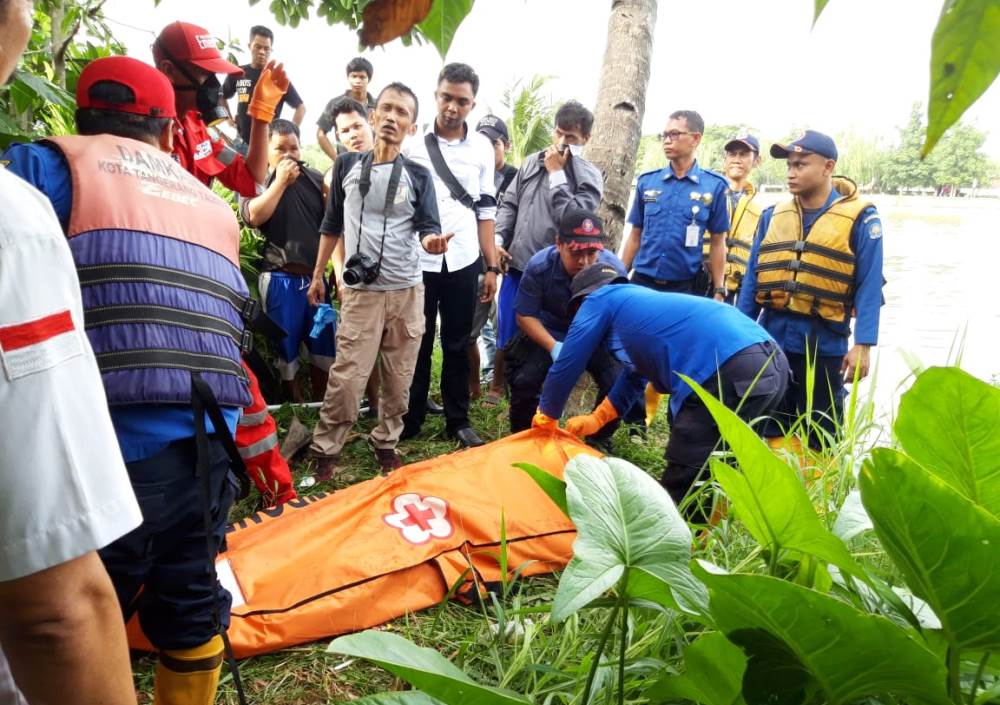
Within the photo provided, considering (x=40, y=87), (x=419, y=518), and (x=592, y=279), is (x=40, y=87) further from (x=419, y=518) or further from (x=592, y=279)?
(x=592, y=279)

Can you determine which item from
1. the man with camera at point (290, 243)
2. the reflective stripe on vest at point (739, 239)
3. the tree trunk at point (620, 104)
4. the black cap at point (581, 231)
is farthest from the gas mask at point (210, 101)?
the reflective stripe on vest at point (739, 239)

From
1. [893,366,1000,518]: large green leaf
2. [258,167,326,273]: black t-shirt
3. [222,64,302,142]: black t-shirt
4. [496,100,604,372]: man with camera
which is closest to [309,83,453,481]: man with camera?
[258,167,326,273]: black t-shirt

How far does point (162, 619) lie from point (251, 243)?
3.04 meters

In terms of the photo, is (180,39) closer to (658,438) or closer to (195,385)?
(195,385)

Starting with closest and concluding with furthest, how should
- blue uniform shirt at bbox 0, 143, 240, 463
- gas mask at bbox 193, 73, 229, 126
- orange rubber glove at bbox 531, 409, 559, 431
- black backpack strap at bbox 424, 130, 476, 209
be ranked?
1. blue uniform shirt at bbox 0, 143, 240, 463
2. gas mask at bbox 193, 73, 229, 126
3. orange rubber glove at bbox 531, 409, 559, 431
4. black backpack strap at bbox 424, 130, 476, 209

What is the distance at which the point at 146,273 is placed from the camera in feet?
4.70

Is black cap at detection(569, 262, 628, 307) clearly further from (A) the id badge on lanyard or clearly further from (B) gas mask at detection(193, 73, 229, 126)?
(B) gas mask at detection(193, 73, 229, 126)

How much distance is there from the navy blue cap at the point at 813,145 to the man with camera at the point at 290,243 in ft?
8.61

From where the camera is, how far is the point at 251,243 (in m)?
4.25

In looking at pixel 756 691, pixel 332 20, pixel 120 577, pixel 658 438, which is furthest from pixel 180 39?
pixel 658 438

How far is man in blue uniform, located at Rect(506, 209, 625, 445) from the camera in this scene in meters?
3.42

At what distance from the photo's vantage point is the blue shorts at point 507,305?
14.4 feet

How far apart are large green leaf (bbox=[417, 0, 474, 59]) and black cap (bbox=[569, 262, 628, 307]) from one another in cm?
284

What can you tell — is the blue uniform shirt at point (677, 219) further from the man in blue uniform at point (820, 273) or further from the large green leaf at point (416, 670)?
the large green leaf at point (416, 670)
